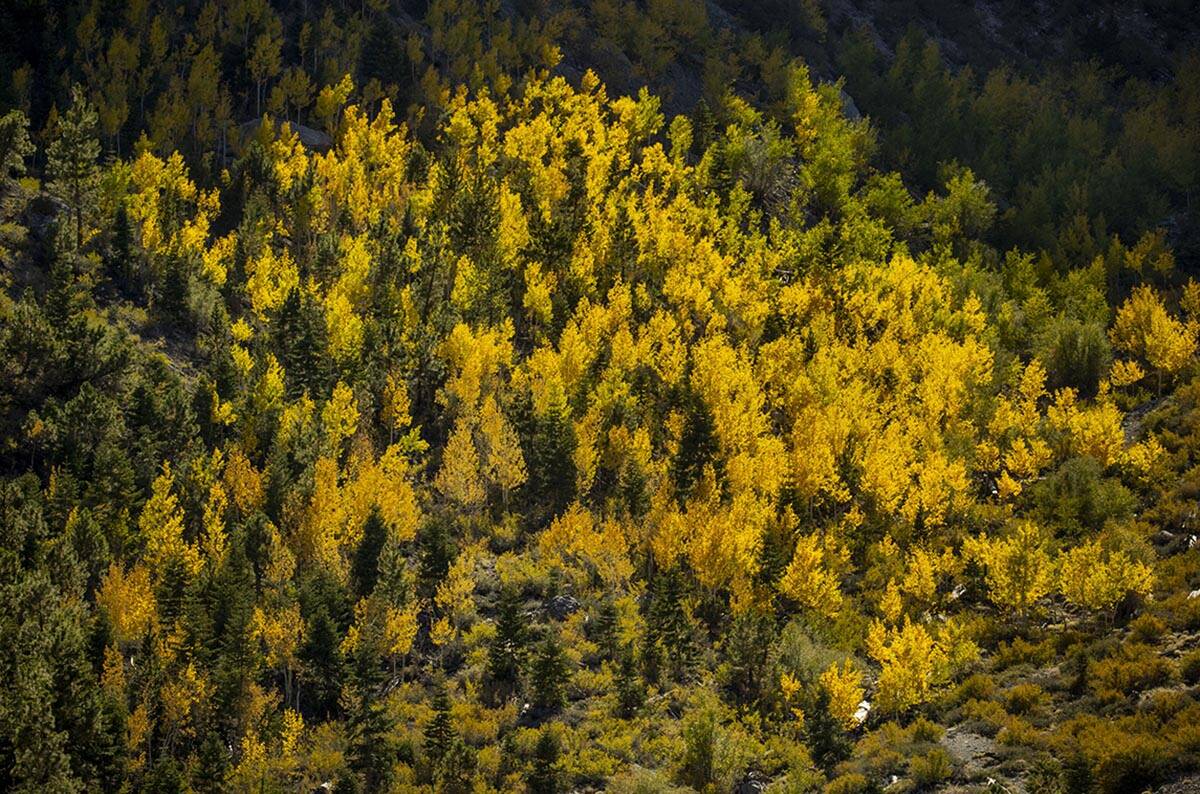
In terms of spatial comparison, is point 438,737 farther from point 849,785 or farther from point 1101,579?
point 1101,579

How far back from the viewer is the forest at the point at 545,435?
155 ft

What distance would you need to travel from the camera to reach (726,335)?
256ft

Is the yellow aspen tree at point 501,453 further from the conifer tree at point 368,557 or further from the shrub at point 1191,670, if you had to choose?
the shrub at point 1191,670

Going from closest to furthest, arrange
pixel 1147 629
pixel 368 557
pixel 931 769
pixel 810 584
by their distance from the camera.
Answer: pixel 931 769 → pixel 1147 629 → pixel 368 557 → pixel 810 584

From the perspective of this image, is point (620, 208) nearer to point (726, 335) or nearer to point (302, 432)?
point (726, 335)

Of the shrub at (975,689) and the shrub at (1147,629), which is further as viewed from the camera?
the shrub at (975,689)

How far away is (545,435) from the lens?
209ft

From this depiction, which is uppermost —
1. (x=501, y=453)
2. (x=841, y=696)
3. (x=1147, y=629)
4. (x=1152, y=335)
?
(x=1152, y=335)

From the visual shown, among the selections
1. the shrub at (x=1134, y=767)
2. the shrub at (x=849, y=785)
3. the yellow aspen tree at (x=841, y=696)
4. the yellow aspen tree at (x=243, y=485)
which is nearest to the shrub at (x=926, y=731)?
the yellow aspen tree at (x=841, y=696)

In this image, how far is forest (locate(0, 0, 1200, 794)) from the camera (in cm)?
4709

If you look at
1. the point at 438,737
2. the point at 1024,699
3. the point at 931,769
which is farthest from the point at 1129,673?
the point at 438,737

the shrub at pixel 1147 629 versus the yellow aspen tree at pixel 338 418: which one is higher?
the shrub at pixel 1147 629

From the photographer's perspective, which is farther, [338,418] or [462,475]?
[338,418]

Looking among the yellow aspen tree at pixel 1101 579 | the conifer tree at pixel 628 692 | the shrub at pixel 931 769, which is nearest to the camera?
the shrub at pixel 931 769
